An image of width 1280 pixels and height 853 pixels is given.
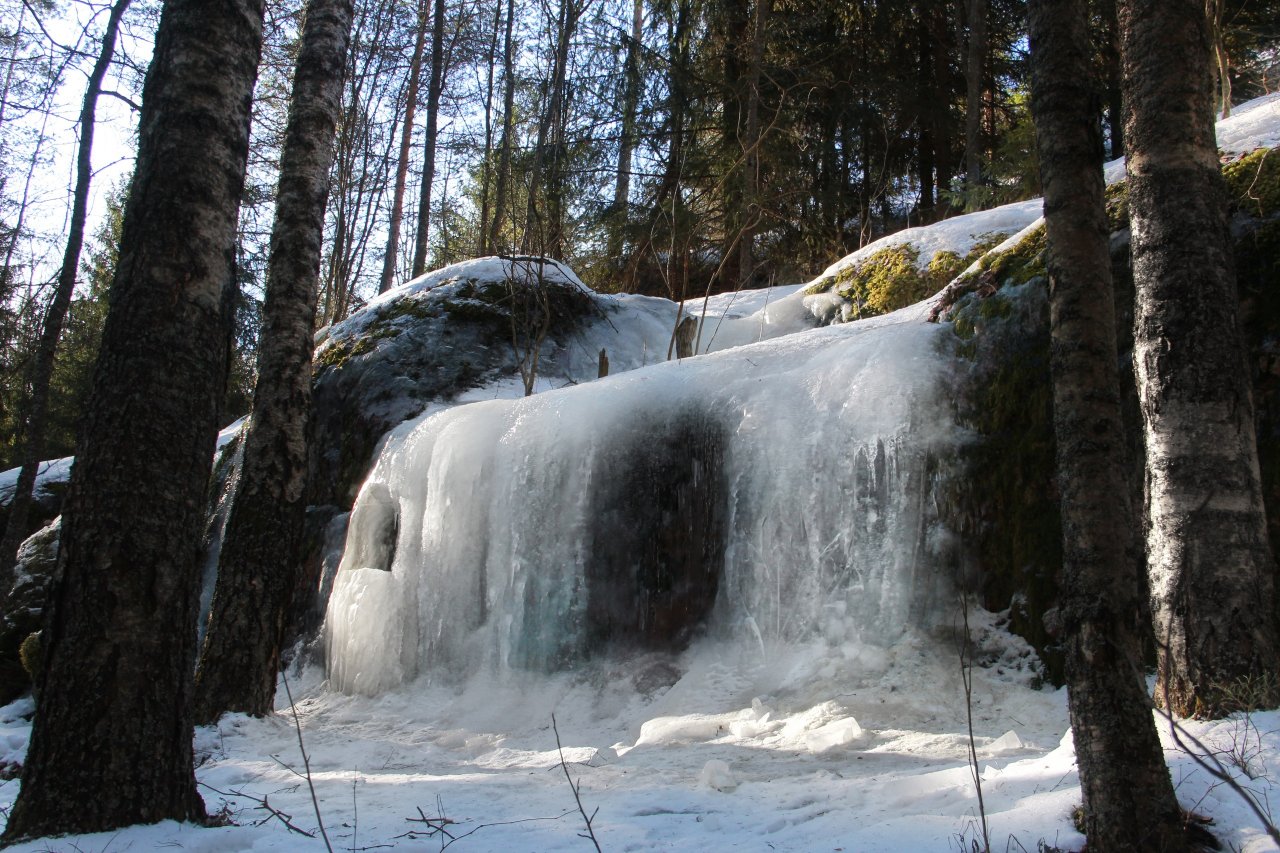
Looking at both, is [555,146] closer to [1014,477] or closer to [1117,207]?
[1117,207]

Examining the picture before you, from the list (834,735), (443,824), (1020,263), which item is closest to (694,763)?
(834,735)

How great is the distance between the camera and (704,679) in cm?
560

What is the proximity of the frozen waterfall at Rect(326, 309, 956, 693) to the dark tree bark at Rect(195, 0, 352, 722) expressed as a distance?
145 cm

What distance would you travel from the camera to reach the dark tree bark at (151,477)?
105 inches

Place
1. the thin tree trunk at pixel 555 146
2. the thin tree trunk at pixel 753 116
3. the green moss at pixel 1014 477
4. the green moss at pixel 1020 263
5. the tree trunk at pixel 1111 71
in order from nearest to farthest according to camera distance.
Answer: the green moss at pixel 1014 477 → the green moss at pixel 1020 263 → the tree trunk at pixel 1111 71 → the thin tree trunk at pixel 555 146 → the thin tree trunk at pixel 753 116

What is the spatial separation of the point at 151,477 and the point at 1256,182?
18.6 feet

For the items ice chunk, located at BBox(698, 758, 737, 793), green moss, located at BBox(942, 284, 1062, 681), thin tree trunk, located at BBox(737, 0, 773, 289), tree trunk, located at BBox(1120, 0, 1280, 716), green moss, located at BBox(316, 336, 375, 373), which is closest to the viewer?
tree trunk, located at BBox(1120, 0, 1280, 716)

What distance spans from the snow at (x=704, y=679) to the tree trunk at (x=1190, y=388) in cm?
29

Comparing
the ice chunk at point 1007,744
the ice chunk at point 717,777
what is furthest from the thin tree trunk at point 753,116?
the ice chunk at point 717,777

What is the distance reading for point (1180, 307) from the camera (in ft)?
10.7

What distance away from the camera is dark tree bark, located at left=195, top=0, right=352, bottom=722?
534 centimetres

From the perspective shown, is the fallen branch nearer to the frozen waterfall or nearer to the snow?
the snow

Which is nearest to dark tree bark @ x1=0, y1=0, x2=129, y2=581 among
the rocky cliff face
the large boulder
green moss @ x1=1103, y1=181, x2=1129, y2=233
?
the large boulder

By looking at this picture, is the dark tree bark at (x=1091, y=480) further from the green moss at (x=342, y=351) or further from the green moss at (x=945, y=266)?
the green moss at (x=342, y=351)
